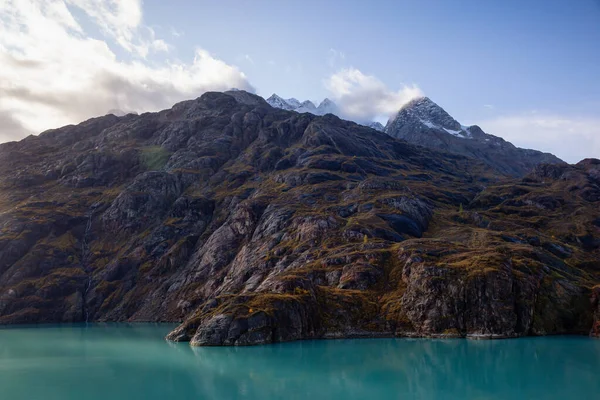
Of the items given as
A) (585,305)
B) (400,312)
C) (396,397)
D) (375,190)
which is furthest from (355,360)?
(375,190)

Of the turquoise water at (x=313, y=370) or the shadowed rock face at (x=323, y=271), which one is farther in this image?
the shadowed rock face at (x=323, y=271)

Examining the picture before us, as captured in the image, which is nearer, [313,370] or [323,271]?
[313,370]

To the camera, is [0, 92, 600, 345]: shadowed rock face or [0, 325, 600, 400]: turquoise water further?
[0, 92, 600, 345]: shadowed rock face

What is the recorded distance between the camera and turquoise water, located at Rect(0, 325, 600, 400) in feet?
159

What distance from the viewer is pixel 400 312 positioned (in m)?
101

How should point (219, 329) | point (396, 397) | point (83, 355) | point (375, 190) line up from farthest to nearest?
point (375, 190) → point (219, 329) → point (83, 355) → point (396, 397)

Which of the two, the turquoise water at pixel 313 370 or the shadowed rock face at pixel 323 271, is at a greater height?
the shadowed rock face at pixel 323 271

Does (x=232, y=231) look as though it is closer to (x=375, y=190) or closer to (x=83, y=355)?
(x=375, y=190)

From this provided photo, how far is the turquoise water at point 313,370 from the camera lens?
4841 centimetres

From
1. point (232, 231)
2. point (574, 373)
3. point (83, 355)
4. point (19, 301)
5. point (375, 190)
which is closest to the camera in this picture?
point (574, 373)

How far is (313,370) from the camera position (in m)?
60.8

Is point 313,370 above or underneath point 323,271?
underneath

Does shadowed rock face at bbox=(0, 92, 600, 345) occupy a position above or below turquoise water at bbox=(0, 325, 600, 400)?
above

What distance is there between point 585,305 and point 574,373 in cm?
4973
